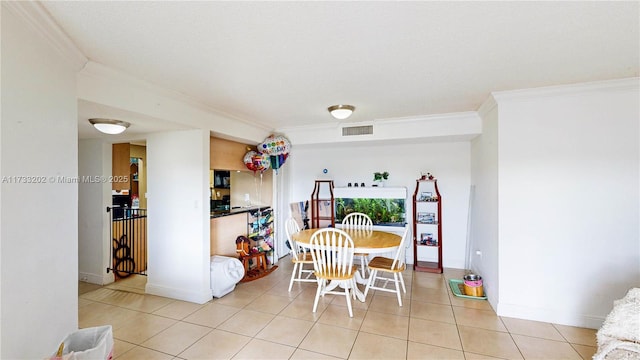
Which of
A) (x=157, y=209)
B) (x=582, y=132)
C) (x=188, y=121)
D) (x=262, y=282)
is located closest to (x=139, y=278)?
(x=157, y=209)

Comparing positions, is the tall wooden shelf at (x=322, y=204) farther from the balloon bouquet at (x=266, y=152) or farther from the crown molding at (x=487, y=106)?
the crown molding at (x=487, y=106)

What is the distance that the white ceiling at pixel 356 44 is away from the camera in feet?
4.80

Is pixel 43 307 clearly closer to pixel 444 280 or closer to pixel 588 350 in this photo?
pixel 588 350

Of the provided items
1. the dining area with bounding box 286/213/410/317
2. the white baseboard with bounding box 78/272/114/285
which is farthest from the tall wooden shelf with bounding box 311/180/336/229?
the white baseboard with bounding box 78/272/114/285

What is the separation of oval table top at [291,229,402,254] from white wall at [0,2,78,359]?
213 centimetres

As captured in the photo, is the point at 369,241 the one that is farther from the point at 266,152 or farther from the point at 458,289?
the point at 266,152

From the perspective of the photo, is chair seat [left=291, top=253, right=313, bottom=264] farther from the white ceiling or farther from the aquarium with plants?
the white ceiling

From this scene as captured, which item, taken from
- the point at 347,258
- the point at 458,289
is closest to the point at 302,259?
the point at 347,258

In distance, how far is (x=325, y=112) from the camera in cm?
365

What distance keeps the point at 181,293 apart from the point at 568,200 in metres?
4.40

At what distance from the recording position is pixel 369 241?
3377 millimetres

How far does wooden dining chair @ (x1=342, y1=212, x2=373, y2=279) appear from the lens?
14.0 ft

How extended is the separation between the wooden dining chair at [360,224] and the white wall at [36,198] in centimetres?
334

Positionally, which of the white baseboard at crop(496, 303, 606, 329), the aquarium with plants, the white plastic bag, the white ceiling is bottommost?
the white baseboard at crop(496, 303, 606, 329)
